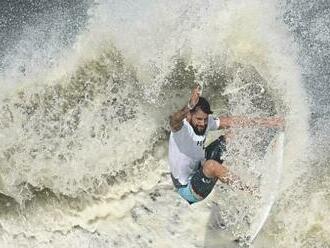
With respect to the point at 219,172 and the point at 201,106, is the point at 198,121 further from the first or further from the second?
the point at 219,172

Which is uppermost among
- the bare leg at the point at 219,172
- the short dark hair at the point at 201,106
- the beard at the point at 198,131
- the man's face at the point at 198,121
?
the short dark hair at the point at 201,106

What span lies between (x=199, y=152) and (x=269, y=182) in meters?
0.67

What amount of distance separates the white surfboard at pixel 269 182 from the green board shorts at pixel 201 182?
14.7 inches

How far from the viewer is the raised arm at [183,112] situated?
359 centimetres

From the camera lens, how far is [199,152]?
431 centimetres

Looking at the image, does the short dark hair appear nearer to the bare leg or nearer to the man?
the man

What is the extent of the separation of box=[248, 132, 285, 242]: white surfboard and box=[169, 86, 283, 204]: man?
0.13 meters

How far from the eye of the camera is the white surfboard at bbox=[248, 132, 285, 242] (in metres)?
4.58

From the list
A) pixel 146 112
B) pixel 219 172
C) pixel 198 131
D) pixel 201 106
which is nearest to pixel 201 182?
pixel 219 172

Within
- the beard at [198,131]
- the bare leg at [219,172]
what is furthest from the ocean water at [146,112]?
the beard at [198,131]

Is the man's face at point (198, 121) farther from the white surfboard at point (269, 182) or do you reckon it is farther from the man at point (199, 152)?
the white surfboard at point (269, 182)

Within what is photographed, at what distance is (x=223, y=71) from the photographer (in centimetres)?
502

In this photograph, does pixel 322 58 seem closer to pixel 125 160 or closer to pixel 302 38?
pixel 302 38

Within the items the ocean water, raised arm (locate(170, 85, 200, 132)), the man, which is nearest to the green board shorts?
the man
